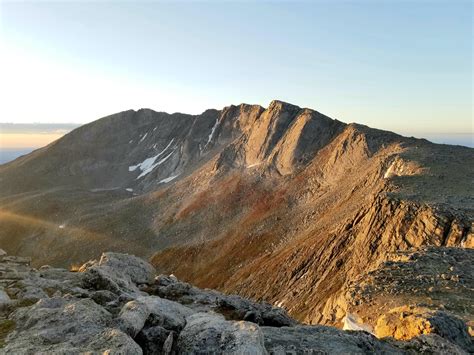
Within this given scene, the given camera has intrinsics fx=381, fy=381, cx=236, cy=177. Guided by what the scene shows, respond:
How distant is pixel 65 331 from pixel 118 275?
8207mm

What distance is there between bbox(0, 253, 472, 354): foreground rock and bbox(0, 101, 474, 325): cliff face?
11084 millimetres

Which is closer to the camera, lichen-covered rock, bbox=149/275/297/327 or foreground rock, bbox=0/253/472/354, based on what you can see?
foreground rock, bbox=0/253/472/354

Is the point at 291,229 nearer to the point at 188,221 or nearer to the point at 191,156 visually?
the point at 188,221

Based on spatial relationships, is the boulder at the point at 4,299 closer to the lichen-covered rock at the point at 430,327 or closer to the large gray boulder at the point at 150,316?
the large gray boulder at the point at 150,316

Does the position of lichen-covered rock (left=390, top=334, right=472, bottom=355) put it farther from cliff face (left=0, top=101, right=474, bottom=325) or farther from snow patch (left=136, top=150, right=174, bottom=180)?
snow patch (left=136, top=150, right=174, bottom=180)

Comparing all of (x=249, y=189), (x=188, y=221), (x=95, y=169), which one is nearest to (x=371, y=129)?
(x=249, y=189)

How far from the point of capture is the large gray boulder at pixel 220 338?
995cm

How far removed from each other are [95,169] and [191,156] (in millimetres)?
41868

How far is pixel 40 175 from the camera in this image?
5039 inches

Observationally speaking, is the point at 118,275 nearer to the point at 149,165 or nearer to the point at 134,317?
the point at 134,317

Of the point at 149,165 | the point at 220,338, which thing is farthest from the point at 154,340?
the point at 149,165

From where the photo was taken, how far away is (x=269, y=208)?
64812 mm

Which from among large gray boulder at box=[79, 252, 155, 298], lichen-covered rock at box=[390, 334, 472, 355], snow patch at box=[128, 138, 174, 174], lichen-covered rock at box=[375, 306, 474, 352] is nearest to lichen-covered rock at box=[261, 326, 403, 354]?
lichen-covered rock at box=[390, 334, 472, 355]

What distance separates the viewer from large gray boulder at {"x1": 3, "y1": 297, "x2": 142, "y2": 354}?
984 cm
